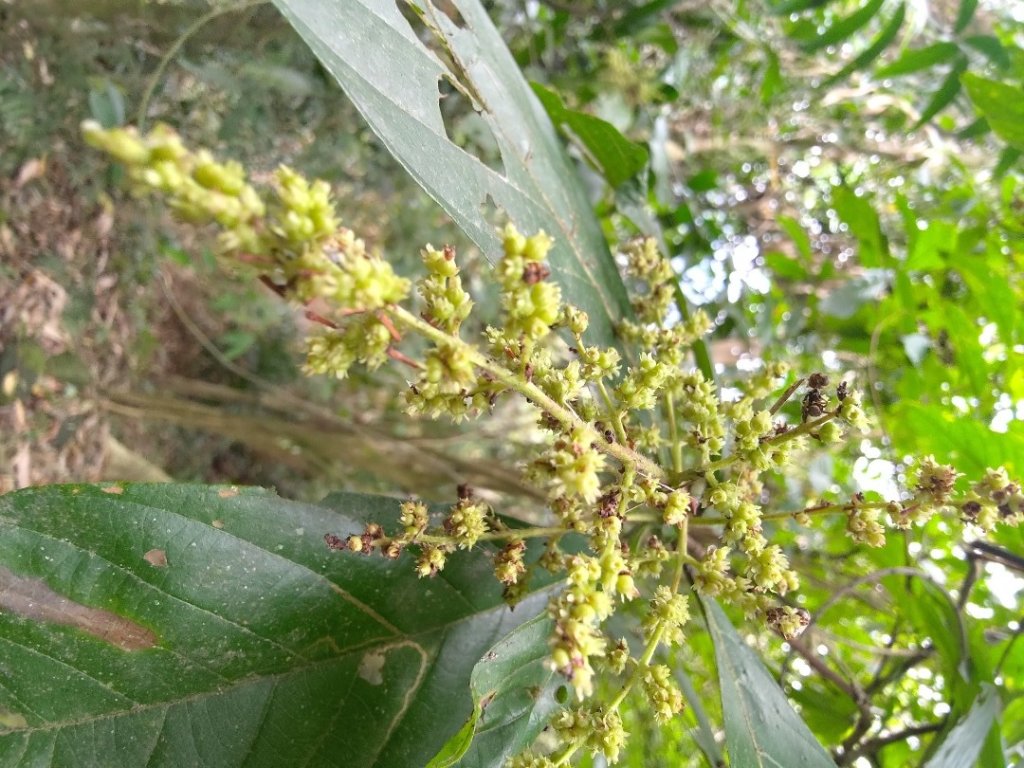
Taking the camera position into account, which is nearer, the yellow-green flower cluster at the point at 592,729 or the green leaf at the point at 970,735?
the yellow-green flower cluster at the point at 592,729

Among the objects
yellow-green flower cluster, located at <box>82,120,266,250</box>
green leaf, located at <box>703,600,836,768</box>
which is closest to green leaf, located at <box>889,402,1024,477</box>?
green leaf, located at <box>703,600,836,768</box>

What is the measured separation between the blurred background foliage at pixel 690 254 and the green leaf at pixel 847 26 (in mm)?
10

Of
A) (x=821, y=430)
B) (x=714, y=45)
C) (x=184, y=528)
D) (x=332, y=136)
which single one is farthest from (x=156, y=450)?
(x=821, y=430)

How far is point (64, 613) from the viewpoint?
1147 millimetres

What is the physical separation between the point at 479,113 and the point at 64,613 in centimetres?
108

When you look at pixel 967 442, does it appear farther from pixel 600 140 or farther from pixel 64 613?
pixel 64 613

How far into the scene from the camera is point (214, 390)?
13.1ft

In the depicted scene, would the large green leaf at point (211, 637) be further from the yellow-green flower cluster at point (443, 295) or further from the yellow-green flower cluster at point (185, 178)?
the yellow-green flower cluster at point (185, 178)

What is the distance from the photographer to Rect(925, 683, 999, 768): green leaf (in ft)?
4.95

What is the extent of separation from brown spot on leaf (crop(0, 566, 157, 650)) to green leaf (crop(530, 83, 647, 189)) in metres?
1.35

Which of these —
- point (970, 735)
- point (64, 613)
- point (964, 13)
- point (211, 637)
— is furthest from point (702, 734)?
point (964, 13)

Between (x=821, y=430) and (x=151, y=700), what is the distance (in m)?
1.16

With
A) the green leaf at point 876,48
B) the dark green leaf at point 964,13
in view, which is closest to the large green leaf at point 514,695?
the green leaf at point 876,48

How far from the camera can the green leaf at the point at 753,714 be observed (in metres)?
1.31
